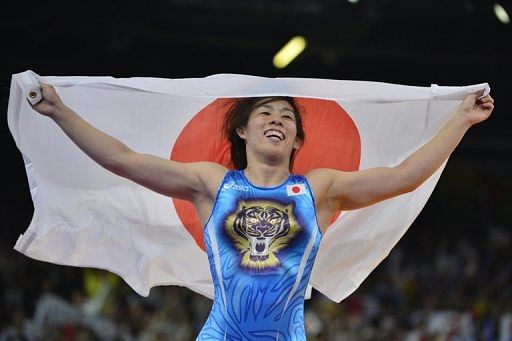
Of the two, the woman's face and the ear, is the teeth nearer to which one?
the woman's face

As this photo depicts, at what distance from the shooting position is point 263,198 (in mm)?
5129

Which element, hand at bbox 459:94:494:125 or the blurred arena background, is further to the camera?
the blurred arena background

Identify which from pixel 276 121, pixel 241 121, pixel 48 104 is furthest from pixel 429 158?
pixel 48 104

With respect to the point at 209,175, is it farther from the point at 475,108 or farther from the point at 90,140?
the point at 475,108

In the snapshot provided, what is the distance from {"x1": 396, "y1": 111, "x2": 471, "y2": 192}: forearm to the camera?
16.9ft

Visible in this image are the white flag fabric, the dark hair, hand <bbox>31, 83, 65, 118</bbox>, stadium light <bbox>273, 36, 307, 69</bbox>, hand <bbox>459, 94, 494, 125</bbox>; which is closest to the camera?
hand <bbox>31, 83, 65, 118</bbox>

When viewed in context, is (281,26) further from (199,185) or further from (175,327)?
(199,185)

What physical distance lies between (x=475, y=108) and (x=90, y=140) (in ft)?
6.17

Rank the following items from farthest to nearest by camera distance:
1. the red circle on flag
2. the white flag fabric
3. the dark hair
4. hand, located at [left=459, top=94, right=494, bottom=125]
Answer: the red circle on flag
the white flag fabric
the dark hair
hand, located at [left=459, top=94, right=494, bottom=125]

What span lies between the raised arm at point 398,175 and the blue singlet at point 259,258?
0.61 ft

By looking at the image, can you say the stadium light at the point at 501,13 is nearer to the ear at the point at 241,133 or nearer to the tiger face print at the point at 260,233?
the ear at the point at 241,133

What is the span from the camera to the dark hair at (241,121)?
548 cm

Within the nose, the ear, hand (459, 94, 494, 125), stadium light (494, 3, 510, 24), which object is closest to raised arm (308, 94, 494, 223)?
hand (459, 94, 494, 125)

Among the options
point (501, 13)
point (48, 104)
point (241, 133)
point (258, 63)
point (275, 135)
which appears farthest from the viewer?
point (258, 63)
